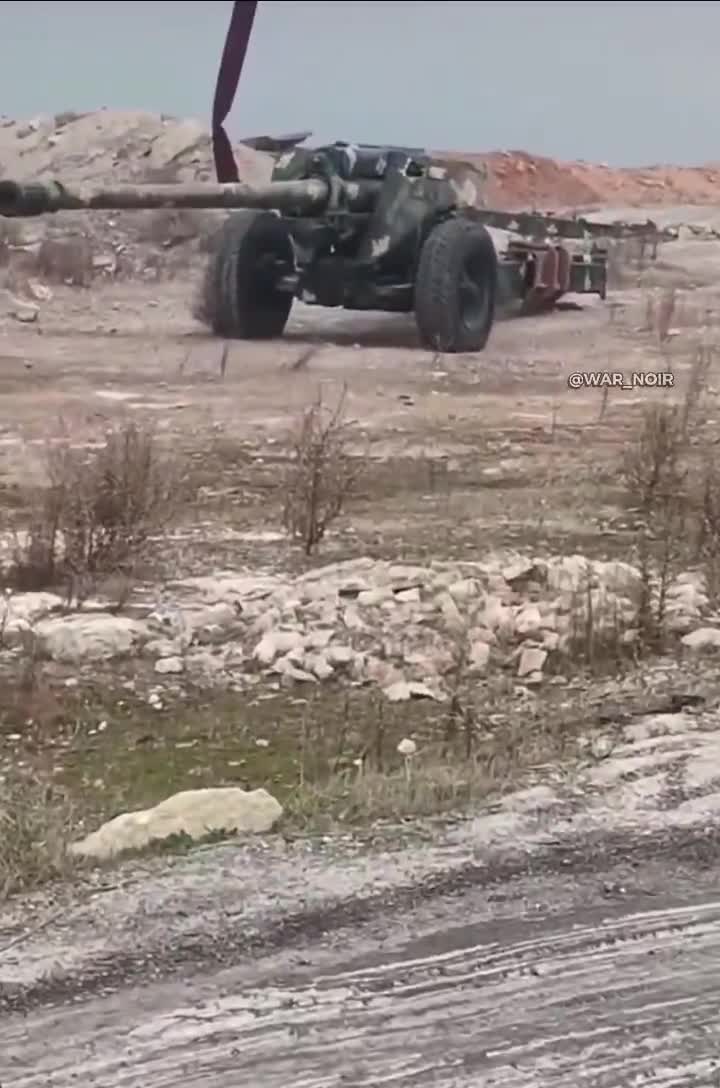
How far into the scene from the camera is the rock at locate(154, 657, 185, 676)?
431cm

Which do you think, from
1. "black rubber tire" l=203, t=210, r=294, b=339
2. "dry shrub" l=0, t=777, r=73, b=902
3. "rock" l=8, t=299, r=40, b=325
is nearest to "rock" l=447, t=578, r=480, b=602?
"dry shrub" l=0, t=777, r=73, b=902

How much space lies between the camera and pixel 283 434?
25.0 feet

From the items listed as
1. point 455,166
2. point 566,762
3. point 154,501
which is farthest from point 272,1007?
point 455,166

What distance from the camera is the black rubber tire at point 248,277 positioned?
34.5 feet

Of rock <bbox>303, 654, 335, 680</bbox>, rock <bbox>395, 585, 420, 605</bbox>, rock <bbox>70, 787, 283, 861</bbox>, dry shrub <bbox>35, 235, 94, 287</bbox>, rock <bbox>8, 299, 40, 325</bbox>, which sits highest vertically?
rock <bbox>70, 787, 283, 861</bbox>

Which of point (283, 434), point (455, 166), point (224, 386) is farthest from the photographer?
point (455, 166)

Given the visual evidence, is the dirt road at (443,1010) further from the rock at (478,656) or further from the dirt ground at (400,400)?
the dirt ground at (400,400)

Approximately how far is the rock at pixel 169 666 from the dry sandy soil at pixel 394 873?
0.04 m

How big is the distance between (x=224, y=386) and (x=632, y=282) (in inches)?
185

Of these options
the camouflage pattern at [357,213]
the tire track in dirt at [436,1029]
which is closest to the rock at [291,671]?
the tire track in dirt at [436,1029]

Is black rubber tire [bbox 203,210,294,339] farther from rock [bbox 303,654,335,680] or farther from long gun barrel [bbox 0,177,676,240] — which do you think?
rock [bbox 303,654,335,680]

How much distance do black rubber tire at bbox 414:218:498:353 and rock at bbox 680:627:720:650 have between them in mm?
5649

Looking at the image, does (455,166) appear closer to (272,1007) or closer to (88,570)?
(88,570)

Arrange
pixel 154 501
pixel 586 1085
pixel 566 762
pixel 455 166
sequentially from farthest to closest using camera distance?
1. pixel 455 166
2. pixel 154 501
3. pixel 566 762
4. pixel 586 1085
